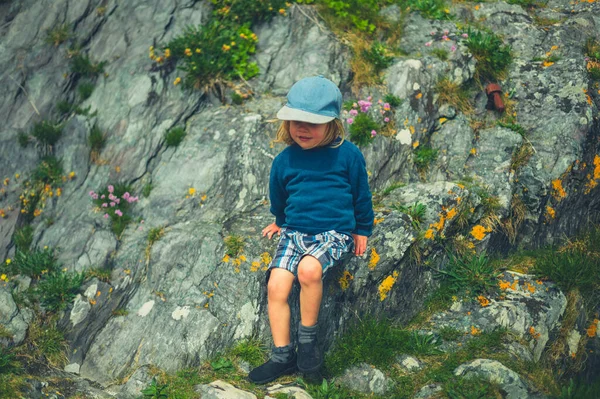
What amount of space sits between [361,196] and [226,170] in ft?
7.63

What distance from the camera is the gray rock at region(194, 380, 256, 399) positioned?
16.8ft

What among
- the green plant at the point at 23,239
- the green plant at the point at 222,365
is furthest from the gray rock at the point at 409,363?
the green plant at the point at 23,239

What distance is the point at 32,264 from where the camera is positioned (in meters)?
6.61

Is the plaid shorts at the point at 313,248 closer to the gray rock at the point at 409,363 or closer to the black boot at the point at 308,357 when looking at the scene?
the black boot at the point at 308,357

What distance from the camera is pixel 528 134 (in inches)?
295

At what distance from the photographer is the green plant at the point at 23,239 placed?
692 centimetres

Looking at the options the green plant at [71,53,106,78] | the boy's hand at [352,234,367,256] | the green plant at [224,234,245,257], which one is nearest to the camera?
the boy's hand at [352,234,367,256]

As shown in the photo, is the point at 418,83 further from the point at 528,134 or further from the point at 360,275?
the point at 360,275

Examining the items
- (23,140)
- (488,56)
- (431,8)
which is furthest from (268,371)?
(431,8)

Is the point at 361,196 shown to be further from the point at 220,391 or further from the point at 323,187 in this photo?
the point at 220,391

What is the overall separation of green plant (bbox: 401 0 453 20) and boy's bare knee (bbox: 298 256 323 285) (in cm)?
537

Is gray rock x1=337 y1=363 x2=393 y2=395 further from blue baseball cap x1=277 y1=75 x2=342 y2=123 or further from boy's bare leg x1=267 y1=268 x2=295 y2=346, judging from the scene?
blue baseball cap x1=277 y1=75 x2=342 y2=123

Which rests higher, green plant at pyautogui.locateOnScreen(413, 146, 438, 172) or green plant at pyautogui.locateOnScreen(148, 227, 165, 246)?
green plant at pyautogui.locateOnScreen(413, 146, 438, 172)

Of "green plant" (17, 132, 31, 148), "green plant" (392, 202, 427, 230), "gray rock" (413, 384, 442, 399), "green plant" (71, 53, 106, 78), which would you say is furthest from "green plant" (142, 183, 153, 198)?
"gray rock" (413, 384, 442, 399)
